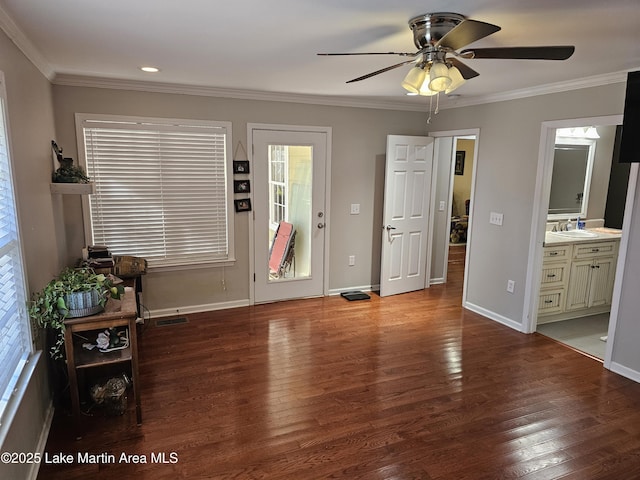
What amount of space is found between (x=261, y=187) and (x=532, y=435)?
326 centimetres

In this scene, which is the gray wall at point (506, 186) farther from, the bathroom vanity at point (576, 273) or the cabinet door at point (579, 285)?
the cabinet door at point (579, 285)

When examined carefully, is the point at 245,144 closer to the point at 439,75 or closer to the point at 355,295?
the point at 355,295

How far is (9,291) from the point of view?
1956 mm

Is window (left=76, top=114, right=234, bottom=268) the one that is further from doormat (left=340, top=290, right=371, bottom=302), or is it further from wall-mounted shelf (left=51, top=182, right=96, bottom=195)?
doormat (left=340, top=290, right=371, bottom=302)

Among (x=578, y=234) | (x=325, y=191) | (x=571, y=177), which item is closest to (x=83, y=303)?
(x=325, y=191)

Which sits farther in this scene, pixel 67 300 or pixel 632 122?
pixel 632 122

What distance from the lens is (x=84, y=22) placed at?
2.19 m

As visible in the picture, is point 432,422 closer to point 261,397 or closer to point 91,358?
point 261,397

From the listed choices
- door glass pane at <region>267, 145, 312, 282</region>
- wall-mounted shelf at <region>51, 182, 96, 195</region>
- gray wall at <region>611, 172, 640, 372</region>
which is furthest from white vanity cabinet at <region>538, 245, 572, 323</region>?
wall-mounted shelf at <region>51, 182, 96, 195</region>

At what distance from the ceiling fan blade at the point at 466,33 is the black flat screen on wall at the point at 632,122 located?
191 centimetres

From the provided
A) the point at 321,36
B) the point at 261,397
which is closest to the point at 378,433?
the point at 261,397

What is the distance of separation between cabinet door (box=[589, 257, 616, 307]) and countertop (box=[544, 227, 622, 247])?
0.80ft

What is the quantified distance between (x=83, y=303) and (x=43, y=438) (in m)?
0.77

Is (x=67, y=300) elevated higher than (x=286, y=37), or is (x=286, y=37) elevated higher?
(x=286, y=37)
